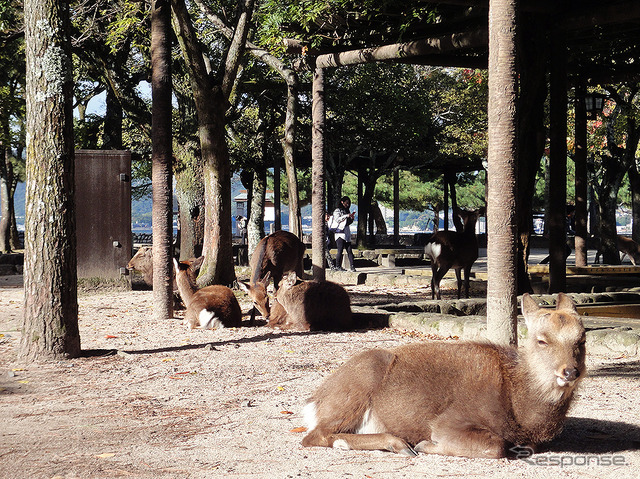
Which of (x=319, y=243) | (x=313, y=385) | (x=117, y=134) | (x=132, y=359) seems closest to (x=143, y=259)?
(x=319, y=243)

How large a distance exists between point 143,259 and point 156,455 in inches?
393

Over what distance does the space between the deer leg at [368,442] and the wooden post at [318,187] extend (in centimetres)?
753

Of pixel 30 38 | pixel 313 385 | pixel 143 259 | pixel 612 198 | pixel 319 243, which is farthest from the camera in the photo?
pixel 612 198

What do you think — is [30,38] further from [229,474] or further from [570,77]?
[570,77]

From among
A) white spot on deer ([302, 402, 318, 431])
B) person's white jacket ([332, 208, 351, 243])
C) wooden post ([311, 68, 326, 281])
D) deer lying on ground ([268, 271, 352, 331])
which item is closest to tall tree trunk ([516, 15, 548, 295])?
deer lying on ground ([268, 271, 352, 331])

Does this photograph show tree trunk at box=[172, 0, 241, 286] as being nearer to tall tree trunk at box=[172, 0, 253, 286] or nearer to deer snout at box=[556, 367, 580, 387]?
tall tree trunk at box=[172, 0, 253, 286]

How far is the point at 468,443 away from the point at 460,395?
0.29 m

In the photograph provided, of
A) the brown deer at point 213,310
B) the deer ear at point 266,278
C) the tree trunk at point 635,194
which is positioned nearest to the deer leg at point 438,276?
the deer ear at point 266,278

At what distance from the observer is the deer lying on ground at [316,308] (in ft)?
33.2

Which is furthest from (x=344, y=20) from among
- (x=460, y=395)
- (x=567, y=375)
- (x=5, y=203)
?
(x=5, y=203)

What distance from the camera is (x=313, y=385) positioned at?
6.71m

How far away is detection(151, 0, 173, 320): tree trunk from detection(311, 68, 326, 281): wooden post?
7.87 feet

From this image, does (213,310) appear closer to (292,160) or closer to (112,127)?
(292,160)

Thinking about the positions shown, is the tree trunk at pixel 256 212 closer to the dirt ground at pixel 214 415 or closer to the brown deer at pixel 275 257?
the brown deer at pixel 275 257
